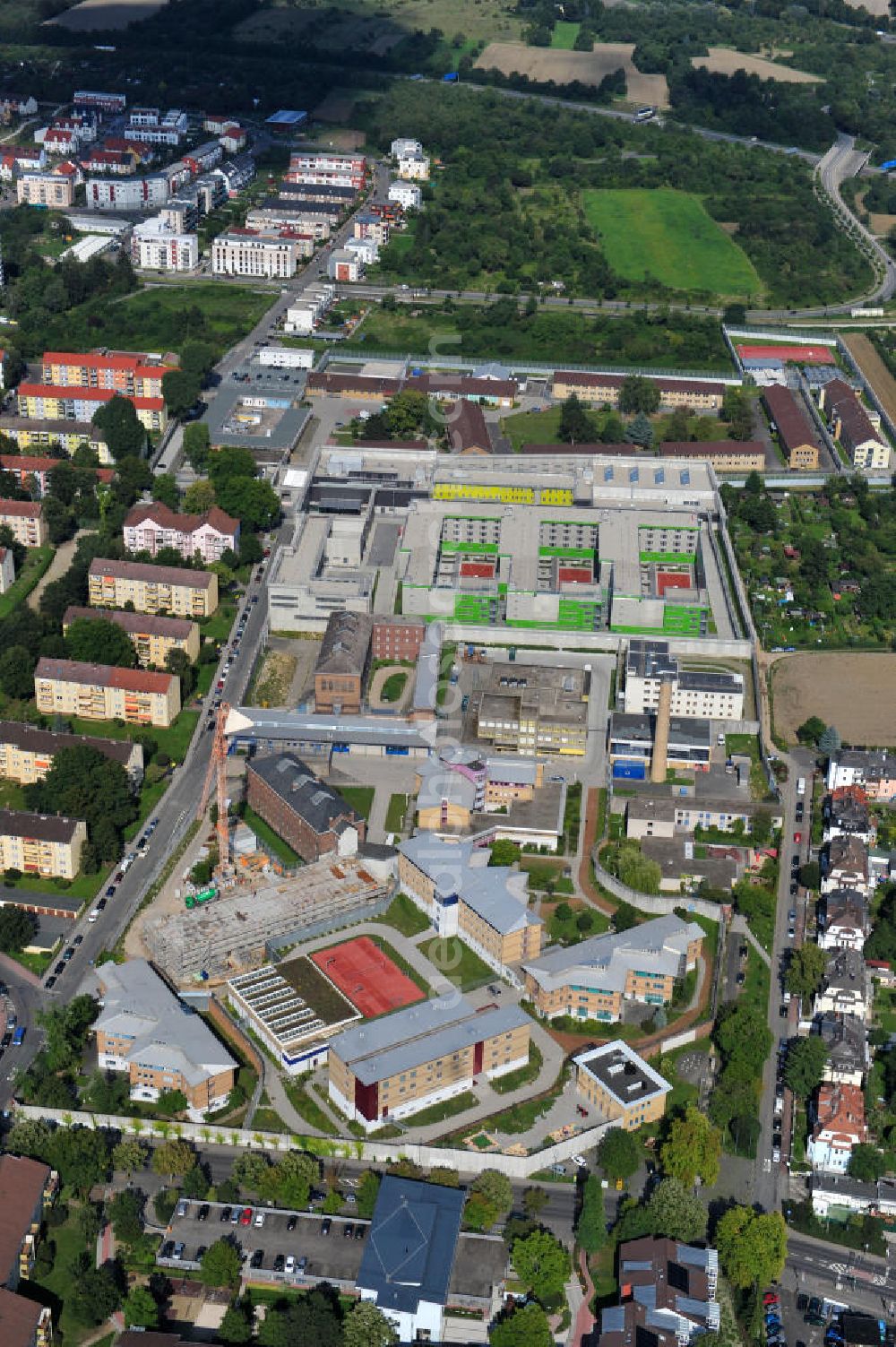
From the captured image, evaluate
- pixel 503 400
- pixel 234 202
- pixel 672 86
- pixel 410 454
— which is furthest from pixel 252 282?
pixel 672 86

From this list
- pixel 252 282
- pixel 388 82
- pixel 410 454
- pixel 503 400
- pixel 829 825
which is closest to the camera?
pixel 829 825

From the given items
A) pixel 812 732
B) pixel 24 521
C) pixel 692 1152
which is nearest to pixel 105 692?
pixel 24 521

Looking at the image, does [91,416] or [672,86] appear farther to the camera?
[672,86]

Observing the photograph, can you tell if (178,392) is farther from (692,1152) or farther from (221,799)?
(692,1152)

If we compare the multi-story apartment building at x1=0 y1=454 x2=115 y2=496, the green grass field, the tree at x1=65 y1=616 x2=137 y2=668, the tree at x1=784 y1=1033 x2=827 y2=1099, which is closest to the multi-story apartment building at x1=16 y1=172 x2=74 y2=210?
the multi-story apartment building at x1=0 y1=454 x2=115 y2=496

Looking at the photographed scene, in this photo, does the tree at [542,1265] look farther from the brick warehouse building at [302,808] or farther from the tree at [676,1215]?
the brick warehouse building at [302,808]

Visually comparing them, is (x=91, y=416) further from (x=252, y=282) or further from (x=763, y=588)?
(x=763, y=588)
